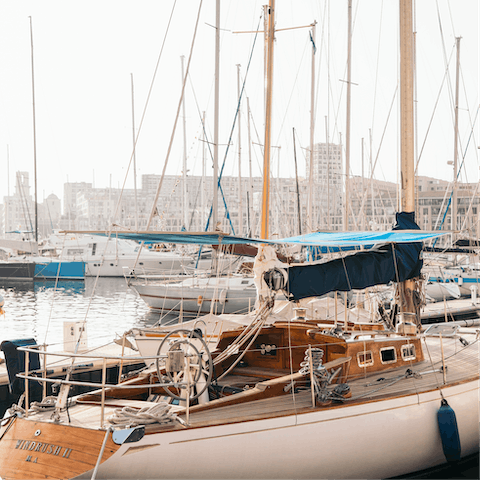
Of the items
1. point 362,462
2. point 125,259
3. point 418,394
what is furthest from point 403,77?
point 125,259

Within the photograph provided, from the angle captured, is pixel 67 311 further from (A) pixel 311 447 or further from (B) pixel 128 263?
(A) pixel 311 447

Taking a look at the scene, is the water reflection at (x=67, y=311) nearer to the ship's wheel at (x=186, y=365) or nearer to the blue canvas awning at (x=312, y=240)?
the blue canvas awning at (x=312, y=240)

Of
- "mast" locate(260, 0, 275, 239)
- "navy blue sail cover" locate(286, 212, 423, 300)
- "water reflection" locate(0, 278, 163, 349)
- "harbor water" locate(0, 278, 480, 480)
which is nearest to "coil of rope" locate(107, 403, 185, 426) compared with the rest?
"navy blue sail cover" locate(286, 212, 423, 300)

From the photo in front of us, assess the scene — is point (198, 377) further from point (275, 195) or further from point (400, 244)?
point (275, 195)

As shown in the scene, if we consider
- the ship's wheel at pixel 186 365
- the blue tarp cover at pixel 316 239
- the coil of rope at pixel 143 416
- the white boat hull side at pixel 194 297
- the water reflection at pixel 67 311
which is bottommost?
the water reflection at pixel 67 311

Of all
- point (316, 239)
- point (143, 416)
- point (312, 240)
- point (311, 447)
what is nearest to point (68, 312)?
point (316, 239)

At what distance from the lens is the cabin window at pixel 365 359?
7.92m

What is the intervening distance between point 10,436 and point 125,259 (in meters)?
37.5

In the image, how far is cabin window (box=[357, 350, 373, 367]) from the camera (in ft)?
26.0

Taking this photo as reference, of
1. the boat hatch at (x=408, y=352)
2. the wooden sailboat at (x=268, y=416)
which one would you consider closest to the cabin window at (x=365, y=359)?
the wooden sailboat at (x=268, y=416)

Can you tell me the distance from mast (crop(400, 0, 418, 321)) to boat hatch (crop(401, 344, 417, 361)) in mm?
2553

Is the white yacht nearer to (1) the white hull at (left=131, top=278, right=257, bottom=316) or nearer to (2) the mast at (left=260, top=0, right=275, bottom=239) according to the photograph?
(1) the white hull at (left=131, top=278, right=257, bottom=316)

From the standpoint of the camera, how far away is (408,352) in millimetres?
8609

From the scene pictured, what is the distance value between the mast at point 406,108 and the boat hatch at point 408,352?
2.55 m
